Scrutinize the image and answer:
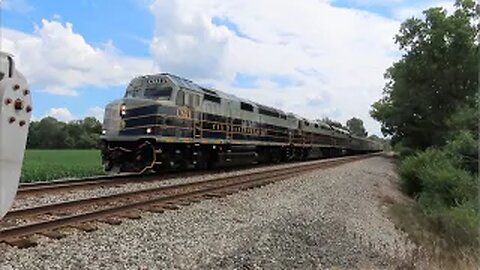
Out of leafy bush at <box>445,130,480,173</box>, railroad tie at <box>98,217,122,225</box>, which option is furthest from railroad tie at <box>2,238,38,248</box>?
leafy bush at <box>445,130,480,173</box>

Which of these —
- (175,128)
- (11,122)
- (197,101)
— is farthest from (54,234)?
(197,101)

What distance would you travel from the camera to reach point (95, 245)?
21.0 ft

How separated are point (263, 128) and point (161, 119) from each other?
10.7 m

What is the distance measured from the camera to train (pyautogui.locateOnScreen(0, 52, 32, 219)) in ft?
8.68

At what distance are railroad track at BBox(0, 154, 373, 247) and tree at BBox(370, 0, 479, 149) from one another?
32.4 meters

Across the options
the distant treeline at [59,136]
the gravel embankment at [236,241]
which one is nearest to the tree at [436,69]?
the gravel embankment at [236,241]

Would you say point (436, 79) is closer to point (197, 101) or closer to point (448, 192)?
point (448, 192)

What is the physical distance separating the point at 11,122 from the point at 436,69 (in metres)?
44.5

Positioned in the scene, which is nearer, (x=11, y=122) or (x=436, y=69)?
(x=11, y=122)

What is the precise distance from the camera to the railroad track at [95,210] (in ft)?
21.9

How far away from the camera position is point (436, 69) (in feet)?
142

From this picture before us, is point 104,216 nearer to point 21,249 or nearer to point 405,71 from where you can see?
point 21,249

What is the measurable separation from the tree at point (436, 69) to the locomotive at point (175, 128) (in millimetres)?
23513

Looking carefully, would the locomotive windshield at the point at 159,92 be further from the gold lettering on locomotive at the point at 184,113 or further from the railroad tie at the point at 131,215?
the railroad tie at the point at 131,215
